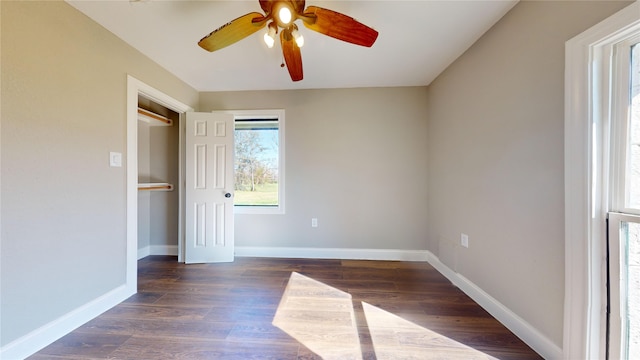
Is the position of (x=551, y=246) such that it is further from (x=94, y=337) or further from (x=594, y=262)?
(x=94, y=337)

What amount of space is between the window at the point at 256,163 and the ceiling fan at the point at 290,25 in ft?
5.56

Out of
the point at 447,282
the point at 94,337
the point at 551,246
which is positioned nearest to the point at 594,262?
the point at 551,246

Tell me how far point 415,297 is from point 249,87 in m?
3.10

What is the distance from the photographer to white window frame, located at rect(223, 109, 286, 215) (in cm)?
310

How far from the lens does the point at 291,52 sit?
63.5 inches

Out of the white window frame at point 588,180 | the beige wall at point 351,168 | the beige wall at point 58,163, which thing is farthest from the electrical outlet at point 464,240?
the beige wall at point 58,163

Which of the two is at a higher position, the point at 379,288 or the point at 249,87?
the point at 249,87

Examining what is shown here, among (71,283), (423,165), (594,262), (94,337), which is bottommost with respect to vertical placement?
(94,337)

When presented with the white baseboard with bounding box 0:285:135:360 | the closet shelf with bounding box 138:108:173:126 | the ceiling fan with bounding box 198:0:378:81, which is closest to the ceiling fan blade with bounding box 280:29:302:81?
the ceiling fan with bounding box 198:0:378:81

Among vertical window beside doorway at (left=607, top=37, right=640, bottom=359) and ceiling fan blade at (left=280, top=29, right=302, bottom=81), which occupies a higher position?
ceiling fan blade at (left=280, top=29, right=302, bottom=81)

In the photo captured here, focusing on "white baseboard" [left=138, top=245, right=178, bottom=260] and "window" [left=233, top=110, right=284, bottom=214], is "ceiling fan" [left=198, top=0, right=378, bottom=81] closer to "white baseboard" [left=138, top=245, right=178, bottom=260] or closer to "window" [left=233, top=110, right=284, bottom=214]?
"window" [left=233, top=110, right=284, bottom=214]

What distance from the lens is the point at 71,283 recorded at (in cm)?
162

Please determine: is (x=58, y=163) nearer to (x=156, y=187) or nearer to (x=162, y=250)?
(x=156, y=187)

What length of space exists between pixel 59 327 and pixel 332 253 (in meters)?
2.47
